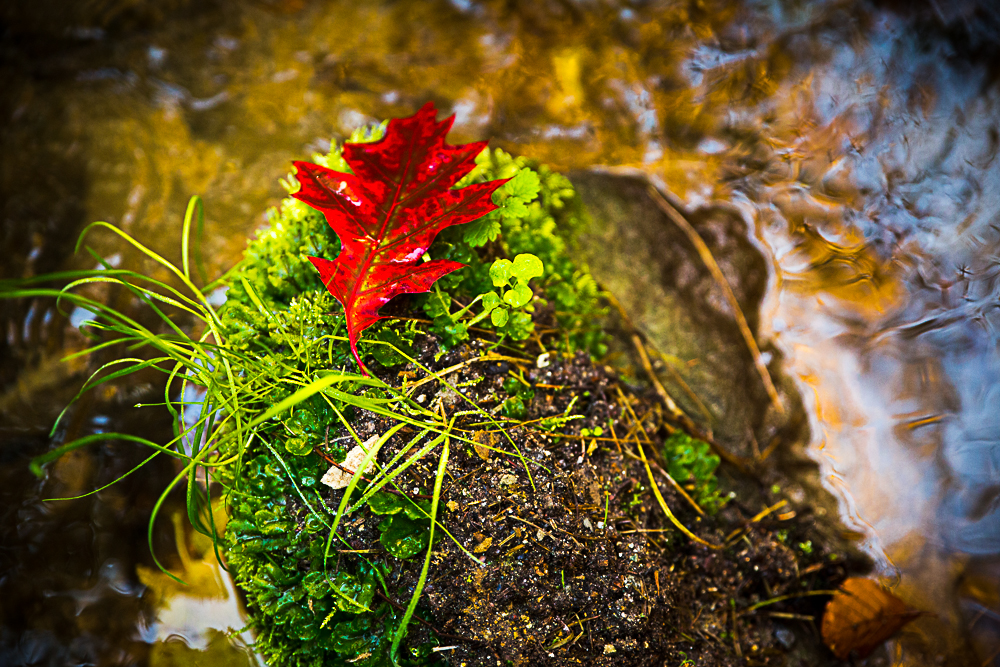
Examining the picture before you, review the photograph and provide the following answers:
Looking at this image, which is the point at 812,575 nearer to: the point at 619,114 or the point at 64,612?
the point at 619,114

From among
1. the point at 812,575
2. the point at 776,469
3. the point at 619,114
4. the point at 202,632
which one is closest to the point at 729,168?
the point at 619,114

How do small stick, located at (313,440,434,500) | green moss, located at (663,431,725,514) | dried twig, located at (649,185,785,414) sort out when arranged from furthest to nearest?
dried twig, located at (649,185,785,414) < green moss, located at (663,431,725,514) < small stick, located at (313,440,434,500)

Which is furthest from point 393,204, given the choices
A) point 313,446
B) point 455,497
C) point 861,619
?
point 861,619

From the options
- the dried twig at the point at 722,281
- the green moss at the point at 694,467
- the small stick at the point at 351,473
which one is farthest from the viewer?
the dried twig at the point at 722,281

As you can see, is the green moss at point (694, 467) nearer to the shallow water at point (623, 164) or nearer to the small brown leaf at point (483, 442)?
the shallow water at point (623, 164)

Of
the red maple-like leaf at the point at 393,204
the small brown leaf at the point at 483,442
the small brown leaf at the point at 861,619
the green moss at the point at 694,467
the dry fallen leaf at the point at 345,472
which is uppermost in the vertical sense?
the red maple-like leaf at the point at 393,204

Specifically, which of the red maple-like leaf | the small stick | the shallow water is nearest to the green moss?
the shallow water

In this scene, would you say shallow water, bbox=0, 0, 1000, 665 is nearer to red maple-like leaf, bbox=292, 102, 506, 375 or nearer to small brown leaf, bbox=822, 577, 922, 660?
small brown leaf, bbox=822, 577, 922, 660

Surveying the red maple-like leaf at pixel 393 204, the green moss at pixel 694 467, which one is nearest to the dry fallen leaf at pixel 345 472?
the red maple-like leaf at pixel 393 204
